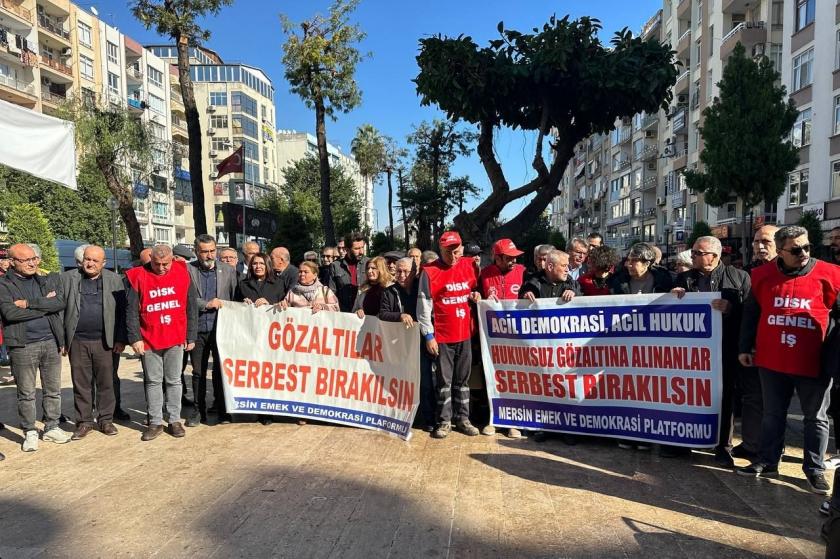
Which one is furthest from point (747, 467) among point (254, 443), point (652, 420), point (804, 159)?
point (804, 159)

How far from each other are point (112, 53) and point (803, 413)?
59.8 metres

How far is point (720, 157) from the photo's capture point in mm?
Result: 19031

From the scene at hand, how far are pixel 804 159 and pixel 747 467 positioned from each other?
25615 mm

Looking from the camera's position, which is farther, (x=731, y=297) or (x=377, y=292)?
(x=377, y=292)

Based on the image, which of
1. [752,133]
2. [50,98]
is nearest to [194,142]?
[752,133]

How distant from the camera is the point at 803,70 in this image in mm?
24938

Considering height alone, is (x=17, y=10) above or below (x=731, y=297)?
above

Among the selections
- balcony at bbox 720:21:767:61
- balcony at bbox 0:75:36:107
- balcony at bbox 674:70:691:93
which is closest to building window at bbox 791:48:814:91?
balcony at bbox 720:21:767:61

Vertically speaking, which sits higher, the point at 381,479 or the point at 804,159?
the point at 804,159

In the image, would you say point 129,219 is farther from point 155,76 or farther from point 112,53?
point 155,76

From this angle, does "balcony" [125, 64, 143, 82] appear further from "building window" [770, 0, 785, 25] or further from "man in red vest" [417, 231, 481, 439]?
"man in red vest" [417, 231, 481, 439]

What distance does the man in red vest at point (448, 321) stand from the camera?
5.51 metres

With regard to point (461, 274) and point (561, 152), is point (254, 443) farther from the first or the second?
point (561, 152)

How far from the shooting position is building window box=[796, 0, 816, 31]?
947 inches
